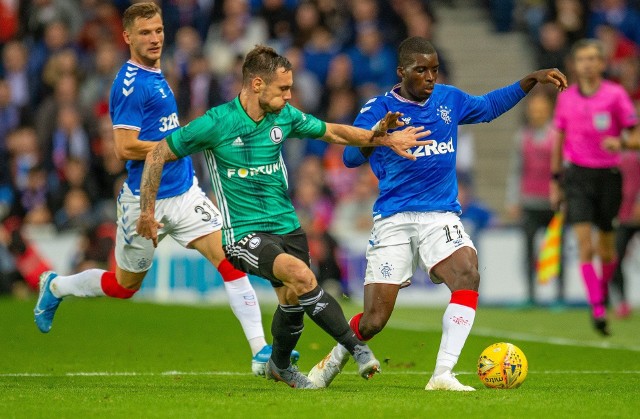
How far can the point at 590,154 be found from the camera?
14.0 meters

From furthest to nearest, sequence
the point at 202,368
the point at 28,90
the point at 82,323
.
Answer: the point at 28,90
the point at 82,323
the point at 202,368

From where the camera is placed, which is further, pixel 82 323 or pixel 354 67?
pixel 354 67

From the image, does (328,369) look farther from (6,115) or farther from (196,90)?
(6,115)

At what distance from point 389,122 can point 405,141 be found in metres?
0.17

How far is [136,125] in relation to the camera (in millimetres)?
9953

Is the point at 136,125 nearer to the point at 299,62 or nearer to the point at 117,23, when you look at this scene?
the point at 299,62

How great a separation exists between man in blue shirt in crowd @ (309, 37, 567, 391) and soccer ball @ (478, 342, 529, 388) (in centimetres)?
47

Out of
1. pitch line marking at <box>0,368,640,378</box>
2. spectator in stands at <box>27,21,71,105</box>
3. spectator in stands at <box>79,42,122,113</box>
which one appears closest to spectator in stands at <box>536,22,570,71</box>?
spectator in stands at <box>79,42,122,113</box>

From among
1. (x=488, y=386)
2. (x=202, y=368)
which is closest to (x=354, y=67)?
(x=202, y=368)

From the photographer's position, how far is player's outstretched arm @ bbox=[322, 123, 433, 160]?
8.99 meters

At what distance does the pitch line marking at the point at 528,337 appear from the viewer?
12.7 metres

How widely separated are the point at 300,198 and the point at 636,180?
15.8 feet

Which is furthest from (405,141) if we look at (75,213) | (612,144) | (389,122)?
(75,213)

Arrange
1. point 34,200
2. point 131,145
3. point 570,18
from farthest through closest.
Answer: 1. point 570,18
2. point 34,200
3. point 131,145
